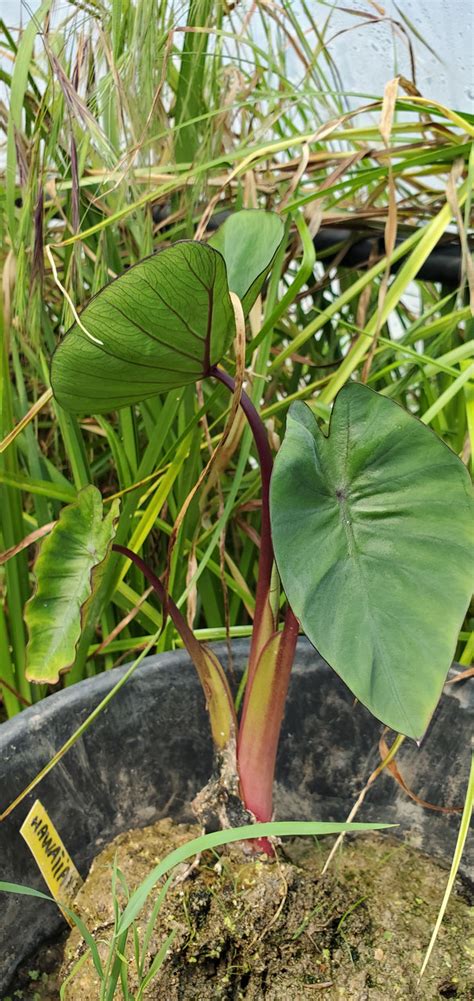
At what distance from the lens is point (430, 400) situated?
84cm

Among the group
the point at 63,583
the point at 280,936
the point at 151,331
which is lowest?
the point at 280,936

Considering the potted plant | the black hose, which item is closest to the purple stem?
the potted plant

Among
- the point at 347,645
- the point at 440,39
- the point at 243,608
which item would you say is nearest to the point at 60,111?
the point at 347,645

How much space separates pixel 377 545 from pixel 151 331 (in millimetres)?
194

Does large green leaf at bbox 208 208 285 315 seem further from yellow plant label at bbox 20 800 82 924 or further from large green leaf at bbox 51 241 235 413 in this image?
yellow plant label at bbox 20 800 82 924

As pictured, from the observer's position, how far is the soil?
23.4 inches

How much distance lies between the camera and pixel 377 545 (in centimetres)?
50

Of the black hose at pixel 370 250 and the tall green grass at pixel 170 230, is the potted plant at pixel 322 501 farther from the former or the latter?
the black hose at pixel 370 250

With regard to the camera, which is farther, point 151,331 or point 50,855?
point 50,855

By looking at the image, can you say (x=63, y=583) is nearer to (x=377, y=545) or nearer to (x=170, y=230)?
(x=377, y=545)

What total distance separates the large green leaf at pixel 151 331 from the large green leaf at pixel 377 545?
0.26 ft

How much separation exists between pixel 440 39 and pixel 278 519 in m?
0.92

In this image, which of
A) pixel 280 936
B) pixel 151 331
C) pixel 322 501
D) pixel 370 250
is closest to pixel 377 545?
pixel 322 501

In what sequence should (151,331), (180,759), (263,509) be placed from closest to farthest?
1. (151,331)
2. (263,509)
3. (180,759)
